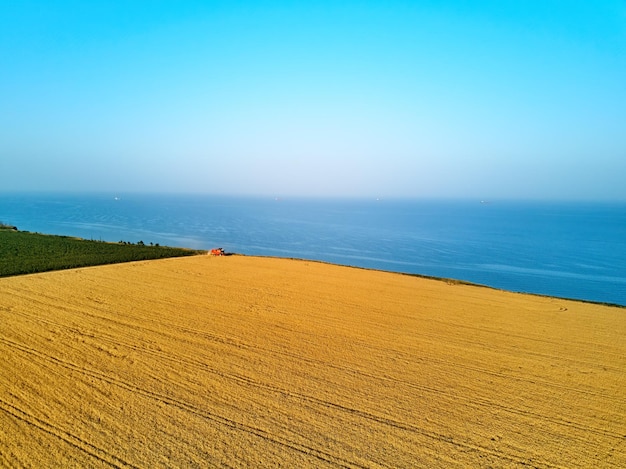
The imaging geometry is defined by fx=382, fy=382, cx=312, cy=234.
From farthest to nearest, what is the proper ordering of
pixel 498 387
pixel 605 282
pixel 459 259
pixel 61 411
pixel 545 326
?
pixel 459 259 < pixel 605 282 < pixel 545 326 < pixel 498 387 < pixel 61 411

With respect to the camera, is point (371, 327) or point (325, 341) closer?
point (325, 341)

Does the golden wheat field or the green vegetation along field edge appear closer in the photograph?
the golden wheat field

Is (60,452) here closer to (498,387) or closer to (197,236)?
(498,387)

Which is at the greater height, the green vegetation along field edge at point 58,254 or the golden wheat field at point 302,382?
the green vegetation along field edge at point 58,254

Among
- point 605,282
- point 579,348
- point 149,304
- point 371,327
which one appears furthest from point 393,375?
point 605,282

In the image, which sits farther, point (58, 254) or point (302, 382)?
point (58, 254)
